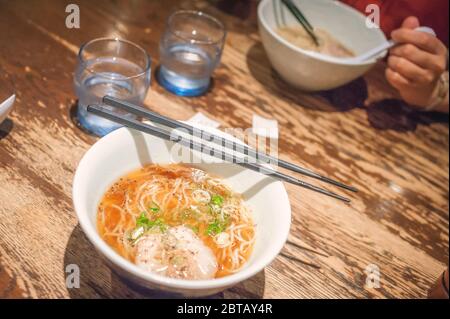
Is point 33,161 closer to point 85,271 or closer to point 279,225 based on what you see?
point 85,271

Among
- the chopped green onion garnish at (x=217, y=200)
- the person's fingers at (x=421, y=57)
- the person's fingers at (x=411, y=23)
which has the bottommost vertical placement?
the chopped green onion garnish at (x=217, y=200)

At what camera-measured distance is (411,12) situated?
7.29 ft

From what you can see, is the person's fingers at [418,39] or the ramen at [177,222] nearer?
the ramen at [177,222]

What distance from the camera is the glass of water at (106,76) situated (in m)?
1.49

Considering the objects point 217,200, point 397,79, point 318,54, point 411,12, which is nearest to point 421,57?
point 397,79

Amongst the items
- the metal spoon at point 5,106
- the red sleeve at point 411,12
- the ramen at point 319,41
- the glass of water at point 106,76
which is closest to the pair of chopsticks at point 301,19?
the ramen at point 319,41

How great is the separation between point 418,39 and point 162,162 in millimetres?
1325

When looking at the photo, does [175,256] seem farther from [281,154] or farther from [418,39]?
[418,39]

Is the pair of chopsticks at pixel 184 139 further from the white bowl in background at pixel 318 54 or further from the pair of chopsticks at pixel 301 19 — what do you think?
the pair of chopsticks at pixel 301 19

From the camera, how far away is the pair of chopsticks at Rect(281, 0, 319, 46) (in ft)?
6.79

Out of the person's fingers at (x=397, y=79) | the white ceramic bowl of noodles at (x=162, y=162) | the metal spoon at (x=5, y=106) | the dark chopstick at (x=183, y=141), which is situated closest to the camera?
the white ceramic bowl of noodles at (x=162, y=162)

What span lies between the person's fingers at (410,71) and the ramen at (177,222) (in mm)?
1152

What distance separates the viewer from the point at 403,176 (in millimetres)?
1822

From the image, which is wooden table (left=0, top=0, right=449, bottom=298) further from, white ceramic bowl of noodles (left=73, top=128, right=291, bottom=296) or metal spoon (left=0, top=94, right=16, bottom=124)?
white ceramic bowl of noodles (left=73, top=128, right=291, bottom=296)
